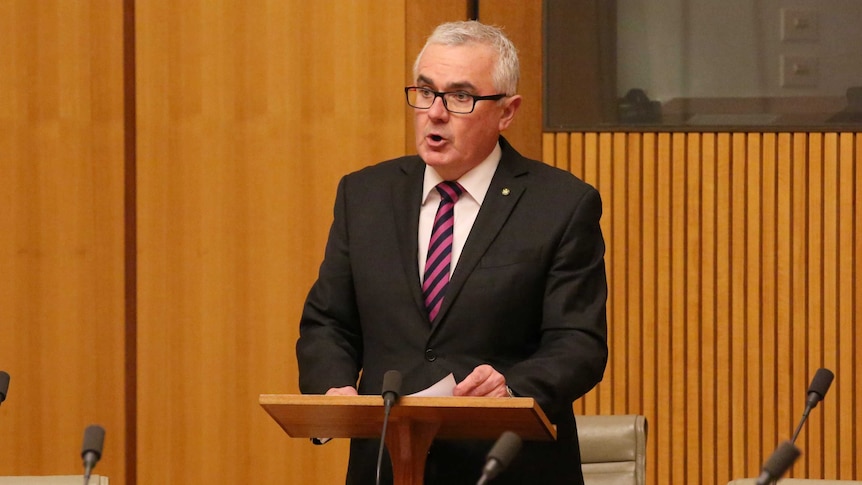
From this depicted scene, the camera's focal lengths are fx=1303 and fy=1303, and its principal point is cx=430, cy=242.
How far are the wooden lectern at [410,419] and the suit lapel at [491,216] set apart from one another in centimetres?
34

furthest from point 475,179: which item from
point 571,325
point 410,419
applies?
point 410,419

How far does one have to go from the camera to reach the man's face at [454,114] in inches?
108

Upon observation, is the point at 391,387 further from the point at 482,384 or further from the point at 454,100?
the point at 454,100

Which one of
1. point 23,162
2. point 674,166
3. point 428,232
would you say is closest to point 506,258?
point 428,232

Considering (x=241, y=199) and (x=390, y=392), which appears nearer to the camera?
(x=390, y=392)

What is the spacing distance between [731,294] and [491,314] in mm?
2220

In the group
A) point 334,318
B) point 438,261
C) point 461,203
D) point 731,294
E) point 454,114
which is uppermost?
point 454,114

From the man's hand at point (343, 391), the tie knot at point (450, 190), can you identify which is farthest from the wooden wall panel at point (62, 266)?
the man's hand at point (343, 391)

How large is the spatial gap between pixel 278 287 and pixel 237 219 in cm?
29

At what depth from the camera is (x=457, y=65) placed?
2762 millimetres

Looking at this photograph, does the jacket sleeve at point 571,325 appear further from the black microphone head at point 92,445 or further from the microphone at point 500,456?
the black microphone head at point 92,445

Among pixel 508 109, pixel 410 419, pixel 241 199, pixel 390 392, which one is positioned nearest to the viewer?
pixel 390 392

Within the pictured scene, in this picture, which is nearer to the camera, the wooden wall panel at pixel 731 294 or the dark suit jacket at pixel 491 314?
the dark suit jacket at pixel 491 314

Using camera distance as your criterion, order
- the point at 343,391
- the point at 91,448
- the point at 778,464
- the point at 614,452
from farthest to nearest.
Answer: the point at 614,452
the point at 343,391
the point at 91,448
the point at 778,464
